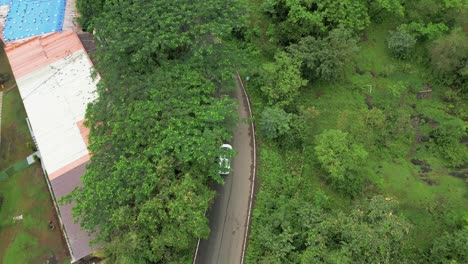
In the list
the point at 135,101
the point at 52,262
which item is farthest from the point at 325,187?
the point at 52,262

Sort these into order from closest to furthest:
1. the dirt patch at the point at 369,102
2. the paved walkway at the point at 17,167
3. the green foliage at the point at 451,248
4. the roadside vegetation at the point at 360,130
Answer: the green foliage at the point at 451,248, the roadside vegetation at the point at 360,130, the paved walkway at the point at 17,167, the dirt patch at the point at 369,102

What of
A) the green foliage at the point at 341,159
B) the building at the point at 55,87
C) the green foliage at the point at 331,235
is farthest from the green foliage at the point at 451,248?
the building at the point at 55,87

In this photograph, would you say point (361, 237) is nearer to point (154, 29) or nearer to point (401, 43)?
point (154, 29)

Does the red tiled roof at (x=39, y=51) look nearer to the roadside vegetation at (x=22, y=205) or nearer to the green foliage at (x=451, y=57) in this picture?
the roadside vegetation at (x=22, y=205)

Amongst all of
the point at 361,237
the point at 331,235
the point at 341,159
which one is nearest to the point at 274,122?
the point at 341,159

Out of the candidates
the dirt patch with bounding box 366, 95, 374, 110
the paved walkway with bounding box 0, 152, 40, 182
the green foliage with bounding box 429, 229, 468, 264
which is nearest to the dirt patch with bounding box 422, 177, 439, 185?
the green foliage with bounding box 429, 229, 468, 264

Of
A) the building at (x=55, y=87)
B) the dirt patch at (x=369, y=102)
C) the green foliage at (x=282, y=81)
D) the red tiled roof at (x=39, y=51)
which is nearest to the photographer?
the building at (x=55, y=87)

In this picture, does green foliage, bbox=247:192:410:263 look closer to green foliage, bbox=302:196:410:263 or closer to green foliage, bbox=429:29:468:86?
green foliage, bbox=302:196:410:263
